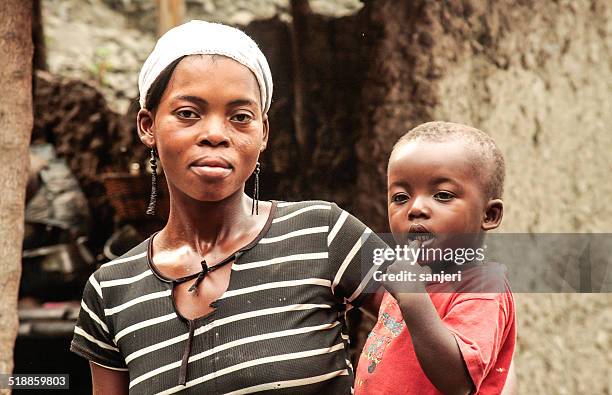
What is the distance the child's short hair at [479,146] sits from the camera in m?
1.84

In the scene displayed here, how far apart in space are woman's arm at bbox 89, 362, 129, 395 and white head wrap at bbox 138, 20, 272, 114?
643 millimetres

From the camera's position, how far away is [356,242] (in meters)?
1.86

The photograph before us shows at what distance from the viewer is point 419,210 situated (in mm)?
1762

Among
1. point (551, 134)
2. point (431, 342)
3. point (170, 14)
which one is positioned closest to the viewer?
point (431, 342)

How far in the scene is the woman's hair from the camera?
5.94ft

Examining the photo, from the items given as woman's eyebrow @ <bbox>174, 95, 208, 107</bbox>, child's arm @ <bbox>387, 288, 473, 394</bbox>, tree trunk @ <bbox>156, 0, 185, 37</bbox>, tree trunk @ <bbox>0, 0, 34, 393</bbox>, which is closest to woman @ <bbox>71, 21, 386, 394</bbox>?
woman's eyebrow @ <bbox>174, 95, 208, 107</bbox>

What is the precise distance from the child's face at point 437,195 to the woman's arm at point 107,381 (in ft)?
2.37

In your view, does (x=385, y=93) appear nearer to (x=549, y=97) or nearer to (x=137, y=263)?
(x=549, y=97)

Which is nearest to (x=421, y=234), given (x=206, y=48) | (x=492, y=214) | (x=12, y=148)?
(x=492, y=214)

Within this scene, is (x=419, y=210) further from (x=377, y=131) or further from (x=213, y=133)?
(x=377, y=131)

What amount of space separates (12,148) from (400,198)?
6.32ft

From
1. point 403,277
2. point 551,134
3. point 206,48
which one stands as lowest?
point 403,277

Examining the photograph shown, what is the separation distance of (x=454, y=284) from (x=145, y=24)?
566 cm

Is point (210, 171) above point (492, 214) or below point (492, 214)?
above
